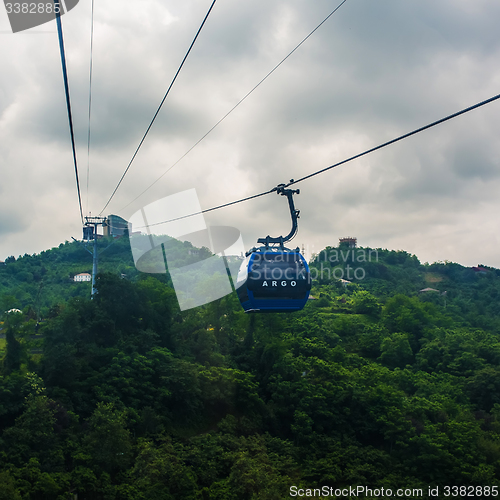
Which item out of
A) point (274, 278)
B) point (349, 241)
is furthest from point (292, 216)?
point (349, 241)

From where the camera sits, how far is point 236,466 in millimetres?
24047

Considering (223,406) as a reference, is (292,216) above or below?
above

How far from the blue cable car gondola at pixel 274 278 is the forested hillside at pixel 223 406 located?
12.7 m

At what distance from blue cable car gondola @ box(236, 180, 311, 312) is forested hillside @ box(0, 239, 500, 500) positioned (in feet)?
41.6

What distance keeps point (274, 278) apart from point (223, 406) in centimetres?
2262

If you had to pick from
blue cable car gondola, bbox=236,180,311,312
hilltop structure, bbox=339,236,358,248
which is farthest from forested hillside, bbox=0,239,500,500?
hilltop structure, bbox=339,236,358,248

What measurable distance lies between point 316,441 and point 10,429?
1814 centimetres

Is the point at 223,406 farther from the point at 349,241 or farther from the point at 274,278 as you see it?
the point at 349,241

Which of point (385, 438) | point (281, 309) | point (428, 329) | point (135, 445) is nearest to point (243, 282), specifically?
point (281, 309)

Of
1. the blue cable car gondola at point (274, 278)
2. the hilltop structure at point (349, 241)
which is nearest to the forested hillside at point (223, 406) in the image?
the blue cable car gondola at point (274, 278)

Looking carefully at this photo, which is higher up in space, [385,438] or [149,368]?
[149,368]

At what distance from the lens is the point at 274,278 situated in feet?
44.2

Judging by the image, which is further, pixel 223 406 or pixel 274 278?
pixel 223 406

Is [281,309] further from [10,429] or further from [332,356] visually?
[332,356]
